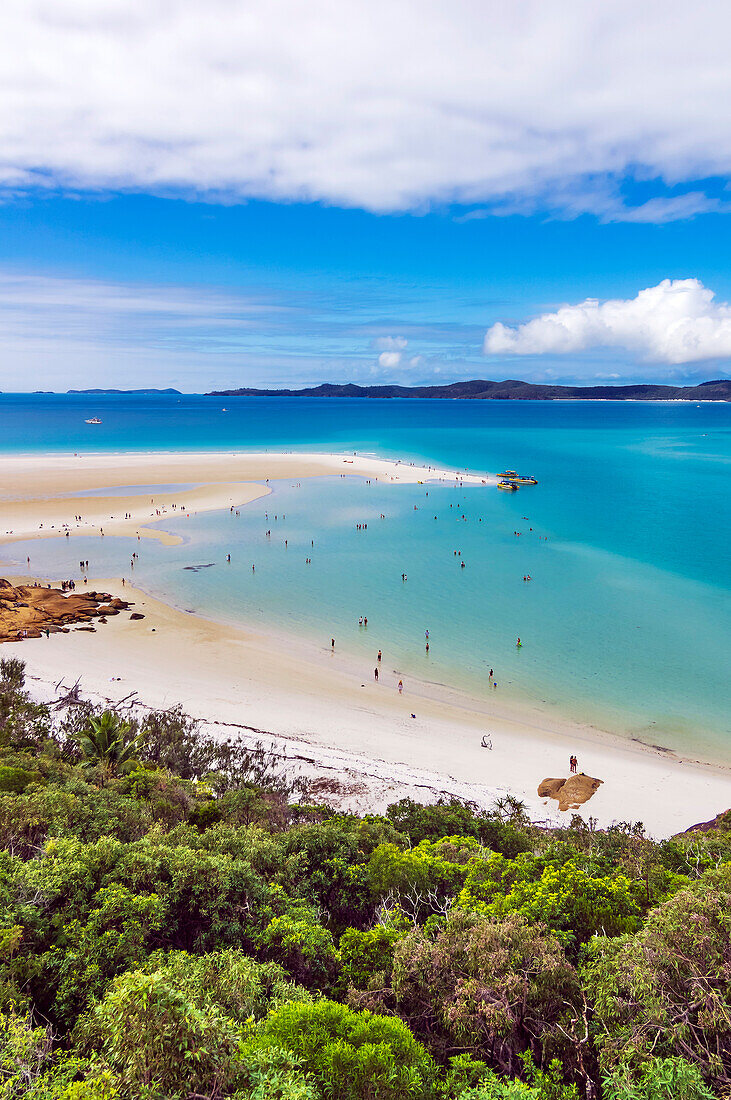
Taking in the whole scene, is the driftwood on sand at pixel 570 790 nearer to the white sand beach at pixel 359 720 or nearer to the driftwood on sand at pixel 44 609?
the white sand beach at pixel 359 720

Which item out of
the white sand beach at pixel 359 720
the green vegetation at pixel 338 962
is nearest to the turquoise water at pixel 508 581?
Answer: the white sand beach at pixel 359 720

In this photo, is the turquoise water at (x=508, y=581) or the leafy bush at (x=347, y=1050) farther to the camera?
the turquoise water at (x=508, y=581)

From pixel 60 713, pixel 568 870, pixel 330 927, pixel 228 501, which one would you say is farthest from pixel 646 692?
pixel 228 501

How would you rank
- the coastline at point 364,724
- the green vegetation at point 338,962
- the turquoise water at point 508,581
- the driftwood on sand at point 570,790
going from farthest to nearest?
the turquoise water at point 508,581 → the coastline at point 364,724 → the driftwood on sand at point 570,790 → the green vegetation at point 338,962

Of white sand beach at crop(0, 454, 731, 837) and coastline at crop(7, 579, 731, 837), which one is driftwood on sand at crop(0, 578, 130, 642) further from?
coastline at crop(7, 579, 731, 837)

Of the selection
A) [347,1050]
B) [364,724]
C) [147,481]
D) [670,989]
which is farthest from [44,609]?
[147,481]

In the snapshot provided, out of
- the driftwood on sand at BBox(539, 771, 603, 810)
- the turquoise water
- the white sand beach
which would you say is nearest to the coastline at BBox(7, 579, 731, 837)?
the white sand beach
